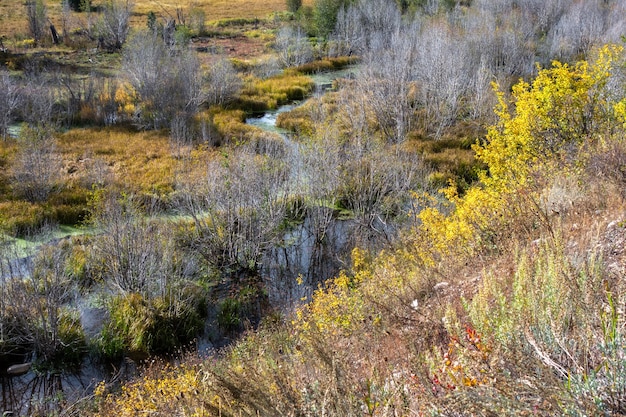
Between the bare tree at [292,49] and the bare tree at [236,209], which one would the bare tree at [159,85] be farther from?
the bare tree at [292,49]

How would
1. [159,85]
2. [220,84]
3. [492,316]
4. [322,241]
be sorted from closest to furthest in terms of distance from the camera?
[492,316] < [322,241] < [159,85] < [220,84]

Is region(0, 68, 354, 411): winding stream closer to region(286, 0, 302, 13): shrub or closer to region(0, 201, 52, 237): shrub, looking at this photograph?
region(0, 201, 52, 237): shrub

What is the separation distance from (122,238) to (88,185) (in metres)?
6.40

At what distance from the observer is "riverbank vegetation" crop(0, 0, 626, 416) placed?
13.0 ft

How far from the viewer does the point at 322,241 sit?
1506cm

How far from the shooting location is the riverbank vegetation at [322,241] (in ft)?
13.0

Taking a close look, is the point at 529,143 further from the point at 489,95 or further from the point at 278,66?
the point at 278,66

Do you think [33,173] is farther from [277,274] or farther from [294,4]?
[294,4]

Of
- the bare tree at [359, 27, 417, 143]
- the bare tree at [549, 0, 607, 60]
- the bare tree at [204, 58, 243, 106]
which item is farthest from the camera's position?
the bare tree at [549, 0, 607, 60]

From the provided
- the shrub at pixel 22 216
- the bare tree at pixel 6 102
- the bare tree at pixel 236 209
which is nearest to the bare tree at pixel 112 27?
the bare tree at pixel 6 102

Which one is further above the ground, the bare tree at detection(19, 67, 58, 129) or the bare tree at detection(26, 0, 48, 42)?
the bare tree at detection(26, 0, 48, 42)

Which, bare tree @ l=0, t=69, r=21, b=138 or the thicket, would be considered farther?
bare tree @ l=0, t=69, r=21, b=138

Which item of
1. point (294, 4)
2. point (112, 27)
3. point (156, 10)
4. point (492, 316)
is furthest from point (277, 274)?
point (156, 10)

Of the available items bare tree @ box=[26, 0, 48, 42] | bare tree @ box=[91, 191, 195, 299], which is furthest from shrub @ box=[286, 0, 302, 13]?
bare tree @ box=[91, 191, 195, 299]
